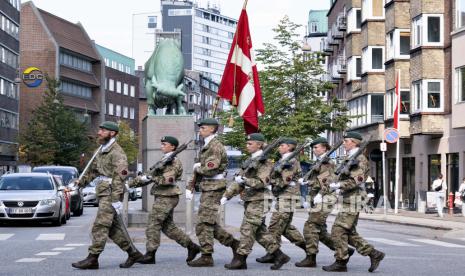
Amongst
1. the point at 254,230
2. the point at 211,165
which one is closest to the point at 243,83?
the point at 211,165

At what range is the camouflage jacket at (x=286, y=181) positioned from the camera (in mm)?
15328

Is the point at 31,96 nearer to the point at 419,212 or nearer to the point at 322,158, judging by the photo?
the point at 419,212

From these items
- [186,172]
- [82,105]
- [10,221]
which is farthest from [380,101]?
[82,105]

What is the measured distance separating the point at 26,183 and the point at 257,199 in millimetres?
Answer: 16741

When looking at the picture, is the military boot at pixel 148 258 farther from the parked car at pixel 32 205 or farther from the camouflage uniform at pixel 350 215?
the parked car at pixel 32 205

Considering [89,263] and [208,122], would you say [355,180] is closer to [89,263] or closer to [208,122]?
[208,122]

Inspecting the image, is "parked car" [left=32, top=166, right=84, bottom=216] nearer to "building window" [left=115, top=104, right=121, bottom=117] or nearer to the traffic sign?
the traffic sign

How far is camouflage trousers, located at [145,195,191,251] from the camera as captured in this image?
589 inches

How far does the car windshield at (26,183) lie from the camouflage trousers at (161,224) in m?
15.6

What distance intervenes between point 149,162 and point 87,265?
32.4 ft

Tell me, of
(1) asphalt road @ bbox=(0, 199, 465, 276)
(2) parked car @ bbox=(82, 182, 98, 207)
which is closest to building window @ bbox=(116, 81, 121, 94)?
(2) parked car @ bbox=(82, 182, 98, 207)

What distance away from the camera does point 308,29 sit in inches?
5295

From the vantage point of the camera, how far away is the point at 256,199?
1498 centimetres

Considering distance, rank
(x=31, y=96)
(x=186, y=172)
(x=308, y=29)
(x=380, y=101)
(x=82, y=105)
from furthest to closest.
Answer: (x=308, y=29) → (x=82, y=105) → (x=31, y=96) → (x=380, y=101) → (x=186, y=172)
